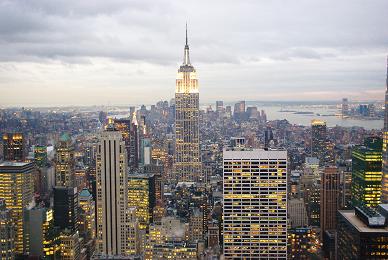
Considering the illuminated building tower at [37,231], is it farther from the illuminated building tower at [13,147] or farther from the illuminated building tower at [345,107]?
the illuminated building tower at [345,107]

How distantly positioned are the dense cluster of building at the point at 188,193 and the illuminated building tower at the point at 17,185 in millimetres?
51

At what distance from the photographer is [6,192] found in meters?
21.8

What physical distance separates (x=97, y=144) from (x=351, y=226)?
11.1m

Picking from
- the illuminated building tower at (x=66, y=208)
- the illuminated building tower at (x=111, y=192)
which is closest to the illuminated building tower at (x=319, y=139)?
the illuminated building tower at (x=111, y=192)

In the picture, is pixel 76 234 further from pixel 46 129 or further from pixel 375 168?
pixel 375 168

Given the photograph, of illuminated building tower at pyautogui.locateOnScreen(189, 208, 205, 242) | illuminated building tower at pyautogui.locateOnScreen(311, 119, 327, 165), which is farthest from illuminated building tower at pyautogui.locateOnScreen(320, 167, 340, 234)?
illuminated building tower at pyautogui.locateOnScreen(189, 208, 205, 242)

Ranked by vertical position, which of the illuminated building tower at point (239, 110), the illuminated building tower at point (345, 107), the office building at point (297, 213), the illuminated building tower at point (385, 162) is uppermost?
the illuminated building tower at point (345, 107)

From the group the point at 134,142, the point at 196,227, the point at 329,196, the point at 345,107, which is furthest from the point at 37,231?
the point at 329,196

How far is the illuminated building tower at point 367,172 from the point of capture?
18.0 m

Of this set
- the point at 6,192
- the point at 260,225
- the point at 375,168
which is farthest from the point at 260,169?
the point at 6,192

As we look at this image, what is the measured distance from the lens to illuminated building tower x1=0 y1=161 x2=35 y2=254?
2083 centimetres

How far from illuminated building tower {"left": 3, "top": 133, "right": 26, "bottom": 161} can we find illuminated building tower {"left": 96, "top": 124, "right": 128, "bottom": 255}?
9.67ft

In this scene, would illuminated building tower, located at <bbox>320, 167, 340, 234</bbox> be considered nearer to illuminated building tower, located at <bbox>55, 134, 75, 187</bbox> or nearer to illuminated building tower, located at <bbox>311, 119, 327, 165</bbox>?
illuminated building tower, located at <bbox>311, 119, 327, 165</bbox>

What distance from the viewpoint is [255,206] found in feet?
61.8
